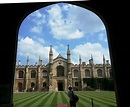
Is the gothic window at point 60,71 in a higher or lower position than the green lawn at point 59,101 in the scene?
higher

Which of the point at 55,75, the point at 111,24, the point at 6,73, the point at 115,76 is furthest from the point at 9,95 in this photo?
the point at 55,75

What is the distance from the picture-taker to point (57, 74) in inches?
1873

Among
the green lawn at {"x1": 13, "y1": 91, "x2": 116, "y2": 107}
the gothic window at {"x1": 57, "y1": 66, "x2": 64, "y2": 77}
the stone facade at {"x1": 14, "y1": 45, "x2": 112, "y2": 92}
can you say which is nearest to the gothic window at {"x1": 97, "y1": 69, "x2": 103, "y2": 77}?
the stone facade at {"x1": 14, "y1": 45, "x2": 112, "y2": 92}

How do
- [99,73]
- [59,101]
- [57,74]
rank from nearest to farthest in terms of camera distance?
[59,101] → [57,74] → [99,73]

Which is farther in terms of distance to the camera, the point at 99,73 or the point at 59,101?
the point at 99,73

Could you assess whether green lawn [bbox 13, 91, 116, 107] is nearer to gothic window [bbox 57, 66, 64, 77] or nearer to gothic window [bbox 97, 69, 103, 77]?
gothic window [bbox 57, 66, 64, 77]

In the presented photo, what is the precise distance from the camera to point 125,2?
18.1 ft

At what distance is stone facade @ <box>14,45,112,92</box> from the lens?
46.1 m

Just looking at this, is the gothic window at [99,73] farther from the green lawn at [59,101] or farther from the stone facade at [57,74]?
the green lawn at [59,101]

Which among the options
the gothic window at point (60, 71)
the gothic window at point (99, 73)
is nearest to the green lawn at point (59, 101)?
the gothic window at point (60, 71)

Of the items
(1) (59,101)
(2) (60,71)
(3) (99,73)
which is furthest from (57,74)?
(1) (59,101)

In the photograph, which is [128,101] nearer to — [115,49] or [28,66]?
[115,49]

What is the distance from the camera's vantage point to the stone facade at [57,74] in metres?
46.1

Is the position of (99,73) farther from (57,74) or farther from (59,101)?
(59,101)
